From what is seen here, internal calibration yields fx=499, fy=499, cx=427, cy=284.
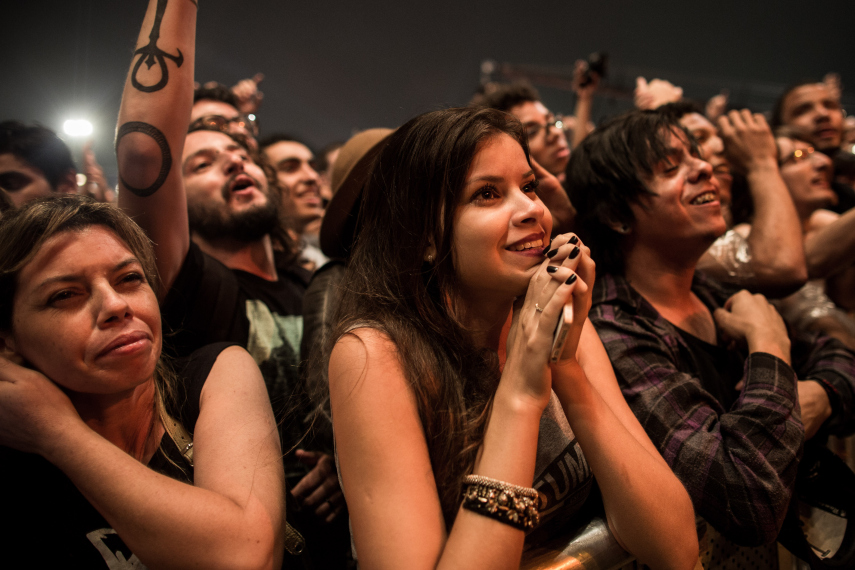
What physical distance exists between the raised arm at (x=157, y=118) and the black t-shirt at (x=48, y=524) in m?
0.69

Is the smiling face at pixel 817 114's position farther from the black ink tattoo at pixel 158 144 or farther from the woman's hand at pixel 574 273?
the black ink tattoo at pixel 158 144

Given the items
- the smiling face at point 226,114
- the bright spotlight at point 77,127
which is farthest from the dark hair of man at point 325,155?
the bright spotlight at point 77,127

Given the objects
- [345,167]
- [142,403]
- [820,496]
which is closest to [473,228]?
[142,403]

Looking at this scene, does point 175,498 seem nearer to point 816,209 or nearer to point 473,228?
point 473,228

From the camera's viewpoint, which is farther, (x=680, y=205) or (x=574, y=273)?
(x=680, y=205)

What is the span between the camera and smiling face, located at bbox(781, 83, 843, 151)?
339 centimetres

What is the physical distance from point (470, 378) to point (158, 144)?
1136 mm

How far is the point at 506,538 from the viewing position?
0.92 metres

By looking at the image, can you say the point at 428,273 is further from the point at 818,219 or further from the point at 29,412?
the point at 818,219

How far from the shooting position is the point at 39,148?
1.87 meters

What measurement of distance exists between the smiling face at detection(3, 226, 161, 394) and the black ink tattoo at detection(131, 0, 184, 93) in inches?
21.9

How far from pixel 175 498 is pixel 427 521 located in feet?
1.62

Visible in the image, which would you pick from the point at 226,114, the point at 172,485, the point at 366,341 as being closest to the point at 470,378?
the point at 366,341

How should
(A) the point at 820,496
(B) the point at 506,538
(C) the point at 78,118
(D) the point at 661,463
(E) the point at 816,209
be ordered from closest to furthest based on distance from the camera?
1. (B) the point at 506,538
2. (D) the point at 661,463
3. (A) the point at 820,496
4. (C) the point at 78,118
5. (E) the point at 816,209
